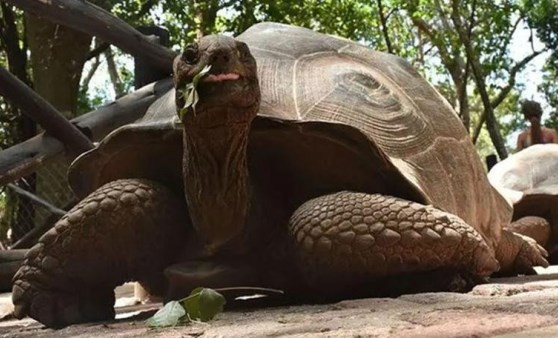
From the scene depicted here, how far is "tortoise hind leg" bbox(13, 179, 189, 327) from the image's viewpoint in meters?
2.57

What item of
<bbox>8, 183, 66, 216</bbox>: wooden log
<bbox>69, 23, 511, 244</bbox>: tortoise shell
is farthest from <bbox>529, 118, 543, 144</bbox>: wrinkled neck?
<bbox>69, 23, 511, 244</bbox>: tortoise shell

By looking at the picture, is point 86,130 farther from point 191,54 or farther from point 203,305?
point 203,305

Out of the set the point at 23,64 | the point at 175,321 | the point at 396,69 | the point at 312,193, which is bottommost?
the point at 175,321

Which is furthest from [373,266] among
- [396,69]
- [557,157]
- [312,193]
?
[557,157]

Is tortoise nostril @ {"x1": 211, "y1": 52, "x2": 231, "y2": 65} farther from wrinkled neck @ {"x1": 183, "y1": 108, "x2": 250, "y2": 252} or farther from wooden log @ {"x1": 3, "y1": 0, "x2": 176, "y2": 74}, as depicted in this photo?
wooden log @ {"x1": 3, "y1": 0, "x2": 176, "y2": 74}

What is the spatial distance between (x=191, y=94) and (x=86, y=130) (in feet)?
7.72

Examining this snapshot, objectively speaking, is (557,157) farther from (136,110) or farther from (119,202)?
(119,202)

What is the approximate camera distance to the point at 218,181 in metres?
2.43

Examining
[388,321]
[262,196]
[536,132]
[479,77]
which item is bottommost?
[388,321]

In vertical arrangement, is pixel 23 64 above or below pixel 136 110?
above

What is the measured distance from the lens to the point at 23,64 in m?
9.26

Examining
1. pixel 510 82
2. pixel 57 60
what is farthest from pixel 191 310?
pixel 510 82

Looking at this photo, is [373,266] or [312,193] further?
[312,193]

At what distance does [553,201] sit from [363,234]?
3.34m
